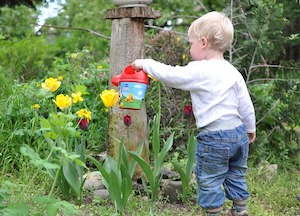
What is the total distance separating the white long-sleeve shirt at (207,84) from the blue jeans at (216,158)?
9cm

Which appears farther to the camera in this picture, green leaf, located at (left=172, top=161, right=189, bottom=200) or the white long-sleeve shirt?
green leaf, located at (left=172, top=161, right=189, bottom=200)

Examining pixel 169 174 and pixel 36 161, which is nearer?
pixel 36 161

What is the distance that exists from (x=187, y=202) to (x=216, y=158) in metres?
0.89

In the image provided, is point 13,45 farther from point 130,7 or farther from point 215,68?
point 215,68

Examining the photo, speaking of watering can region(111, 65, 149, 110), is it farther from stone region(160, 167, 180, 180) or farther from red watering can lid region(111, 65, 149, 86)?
stone region(160, 167, 180, 180)

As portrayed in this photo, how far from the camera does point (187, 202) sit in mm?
4117

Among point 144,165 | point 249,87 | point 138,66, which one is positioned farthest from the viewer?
point 249,87

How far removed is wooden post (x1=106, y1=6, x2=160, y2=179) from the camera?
13.9ft

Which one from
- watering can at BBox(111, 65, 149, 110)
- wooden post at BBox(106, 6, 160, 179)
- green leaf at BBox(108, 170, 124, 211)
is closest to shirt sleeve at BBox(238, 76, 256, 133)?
watering can at BBox(111, 65, 149, 110)

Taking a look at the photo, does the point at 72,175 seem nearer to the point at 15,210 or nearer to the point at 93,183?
the point at 93,183

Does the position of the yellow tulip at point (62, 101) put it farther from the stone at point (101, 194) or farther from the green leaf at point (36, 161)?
the stone at point (101, 194)

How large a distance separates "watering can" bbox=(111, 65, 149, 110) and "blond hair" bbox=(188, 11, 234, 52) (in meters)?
0.41

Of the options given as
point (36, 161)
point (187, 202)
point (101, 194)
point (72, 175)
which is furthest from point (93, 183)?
point (36, 161)

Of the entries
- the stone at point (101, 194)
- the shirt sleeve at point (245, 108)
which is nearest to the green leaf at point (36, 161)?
the shirt sleeve at point (245, 108)
